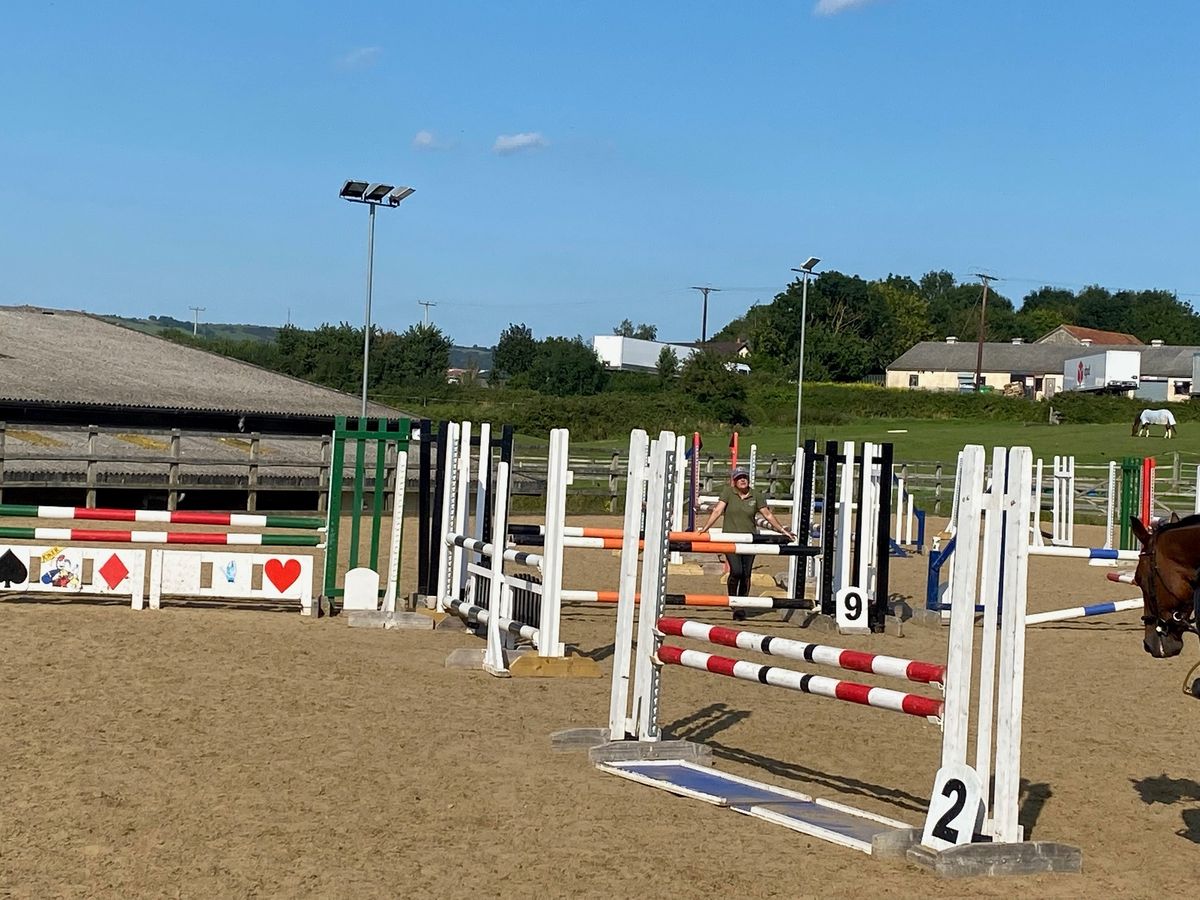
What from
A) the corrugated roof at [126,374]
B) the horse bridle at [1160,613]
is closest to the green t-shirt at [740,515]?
the horse bridle at [1160,613]

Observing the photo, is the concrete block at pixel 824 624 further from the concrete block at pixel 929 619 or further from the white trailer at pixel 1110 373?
the white trailer at pixel 1110 373

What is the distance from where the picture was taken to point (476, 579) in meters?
11.7

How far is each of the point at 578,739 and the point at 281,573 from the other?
595 cm

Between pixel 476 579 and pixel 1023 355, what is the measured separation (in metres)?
92.3

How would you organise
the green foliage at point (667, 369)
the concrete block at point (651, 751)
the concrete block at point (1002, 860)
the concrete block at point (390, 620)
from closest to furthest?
the concrete block at point (1002, 860)
the concrete block at point (651, 751)
the concrete block at point (390, 620)
the green foliage at point (667, 369)

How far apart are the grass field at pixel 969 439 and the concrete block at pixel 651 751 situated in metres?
41.8

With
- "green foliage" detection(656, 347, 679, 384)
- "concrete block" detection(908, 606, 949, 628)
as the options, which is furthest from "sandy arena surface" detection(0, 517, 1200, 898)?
"green foliage" detection(656, 347, 679, 384)

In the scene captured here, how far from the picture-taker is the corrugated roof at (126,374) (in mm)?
33000

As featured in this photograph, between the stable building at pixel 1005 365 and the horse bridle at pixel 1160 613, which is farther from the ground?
the stable building at pixel 1005 365

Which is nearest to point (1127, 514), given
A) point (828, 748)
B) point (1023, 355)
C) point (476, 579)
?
point (476, 579)

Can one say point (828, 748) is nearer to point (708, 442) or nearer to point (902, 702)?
point (902, 702)

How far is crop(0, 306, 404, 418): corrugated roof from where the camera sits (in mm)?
33000

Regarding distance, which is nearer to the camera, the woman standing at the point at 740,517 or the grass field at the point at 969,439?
the woman standing at the point at 740,517

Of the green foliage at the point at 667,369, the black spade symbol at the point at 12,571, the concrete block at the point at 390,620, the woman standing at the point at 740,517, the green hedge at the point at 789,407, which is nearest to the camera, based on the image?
the concrete block at the point at 390,620
